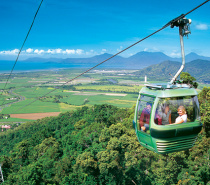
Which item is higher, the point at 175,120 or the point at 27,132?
the point at 175,120

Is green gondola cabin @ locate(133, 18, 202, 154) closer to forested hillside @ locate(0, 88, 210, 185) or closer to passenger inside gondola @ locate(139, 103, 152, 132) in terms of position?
passenger inside gondola @ locate(139, 103, 152, 132)

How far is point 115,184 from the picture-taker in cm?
2383

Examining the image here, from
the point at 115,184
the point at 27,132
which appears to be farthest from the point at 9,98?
the point at 115,184

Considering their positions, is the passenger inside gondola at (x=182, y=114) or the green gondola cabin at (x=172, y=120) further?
the passenger inside gondola at (x=182, y=114)

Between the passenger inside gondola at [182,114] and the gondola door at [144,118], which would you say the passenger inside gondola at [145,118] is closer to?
the gondola door at [144,118]

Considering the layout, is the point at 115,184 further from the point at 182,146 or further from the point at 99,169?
the point at 182,146

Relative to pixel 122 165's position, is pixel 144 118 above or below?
above

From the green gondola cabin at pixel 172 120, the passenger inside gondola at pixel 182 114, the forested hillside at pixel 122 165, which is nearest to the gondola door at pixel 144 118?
the green gondola cabin at pixel 172 120

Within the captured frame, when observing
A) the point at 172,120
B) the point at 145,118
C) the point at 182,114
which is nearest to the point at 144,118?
the point at 145,118

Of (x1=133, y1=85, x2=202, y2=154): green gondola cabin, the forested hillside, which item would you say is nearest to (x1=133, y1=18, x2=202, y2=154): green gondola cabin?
(x1=133, y1=85, x2=202, y2=154): green gondola cabin

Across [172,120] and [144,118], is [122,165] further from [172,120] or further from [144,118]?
[172,120]

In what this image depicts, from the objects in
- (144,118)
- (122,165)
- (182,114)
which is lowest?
(122,165)

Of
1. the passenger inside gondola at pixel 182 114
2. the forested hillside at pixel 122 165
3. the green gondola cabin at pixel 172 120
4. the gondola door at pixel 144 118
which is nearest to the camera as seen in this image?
the green gondola cabin at pixel 172 120

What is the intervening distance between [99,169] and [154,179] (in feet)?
21.2
